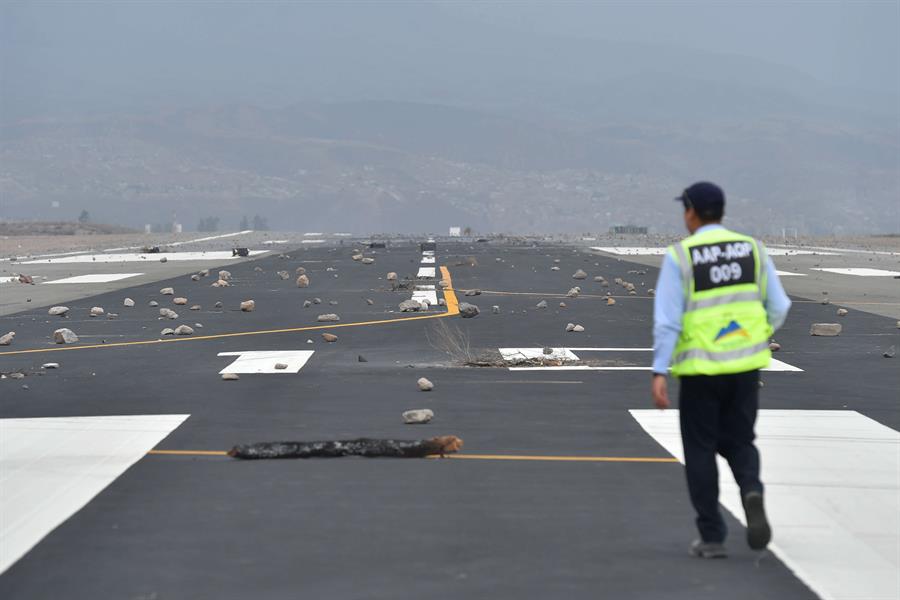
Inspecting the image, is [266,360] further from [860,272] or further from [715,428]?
[860,272]

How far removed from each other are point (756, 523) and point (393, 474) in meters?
3.25

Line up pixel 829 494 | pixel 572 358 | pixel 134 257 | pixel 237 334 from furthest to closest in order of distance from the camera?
1. pixel 134 257
2. pixel 237 334
3. pixel 572 358
4. pixel 829 494

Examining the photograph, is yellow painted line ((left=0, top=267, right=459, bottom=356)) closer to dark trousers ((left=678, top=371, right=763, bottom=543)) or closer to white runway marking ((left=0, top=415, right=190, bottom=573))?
white runway marking ((left=0, top=415, right=190, bottom=573))

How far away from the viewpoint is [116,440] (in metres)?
12.5

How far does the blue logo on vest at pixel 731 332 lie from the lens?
8.38 metres

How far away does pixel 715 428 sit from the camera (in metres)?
8.51

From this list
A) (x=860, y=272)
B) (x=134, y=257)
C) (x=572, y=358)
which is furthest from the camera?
(x=134, y=257)

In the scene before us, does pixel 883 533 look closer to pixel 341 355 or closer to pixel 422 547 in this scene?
pixel 422 547

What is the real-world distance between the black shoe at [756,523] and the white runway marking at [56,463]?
380cm

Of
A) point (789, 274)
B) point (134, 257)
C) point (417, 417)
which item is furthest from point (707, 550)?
point (134, 257)

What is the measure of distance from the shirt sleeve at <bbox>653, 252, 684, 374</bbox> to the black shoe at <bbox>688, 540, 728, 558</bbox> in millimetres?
920

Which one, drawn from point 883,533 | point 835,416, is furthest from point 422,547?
point 835,416

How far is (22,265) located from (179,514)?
46240 mm

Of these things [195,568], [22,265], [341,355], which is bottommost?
[22,265]
